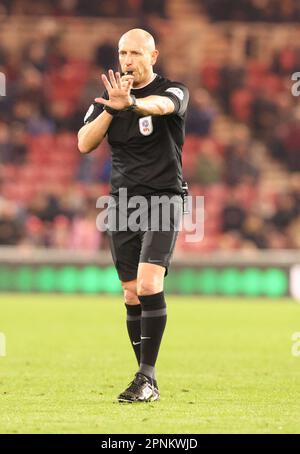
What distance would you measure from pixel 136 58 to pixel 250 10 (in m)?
18.7

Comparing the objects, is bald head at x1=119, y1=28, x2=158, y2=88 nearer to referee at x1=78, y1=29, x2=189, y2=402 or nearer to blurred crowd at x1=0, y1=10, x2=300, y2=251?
referee at x1=78, y1=29, x2=189, y2=402

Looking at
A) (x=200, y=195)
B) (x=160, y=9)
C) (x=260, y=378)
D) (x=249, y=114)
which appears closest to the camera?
(x=260, y=378)

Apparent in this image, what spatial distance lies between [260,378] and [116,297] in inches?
392

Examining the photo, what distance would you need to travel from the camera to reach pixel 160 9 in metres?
26.5

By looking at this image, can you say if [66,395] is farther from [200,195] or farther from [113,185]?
[200,195]

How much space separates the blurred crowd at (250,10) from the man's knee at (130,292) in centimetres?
1846

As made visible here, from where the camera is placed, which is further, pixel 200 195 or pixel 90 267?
pixel 200 195

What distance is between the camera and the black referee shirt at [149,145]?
849 centimetres

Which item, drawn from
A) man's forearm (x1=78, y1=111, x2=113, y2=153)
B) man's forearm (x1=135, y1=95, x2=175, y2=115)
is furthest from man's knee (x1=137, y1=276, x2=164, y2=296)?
man's forearm (x1=135, y1=95, x2=175, y2=115)

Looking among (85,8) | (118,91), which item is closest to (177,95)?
(118,91)

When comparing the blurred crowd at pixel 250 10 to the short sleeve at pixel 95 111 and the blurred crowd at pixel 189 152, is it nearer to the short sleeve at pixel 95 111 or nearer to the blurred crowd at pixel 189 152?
the blurred crowd at pixel 189 152

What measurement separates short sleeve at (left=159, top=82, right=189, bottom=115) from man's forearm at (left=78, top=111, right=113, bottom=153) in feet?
1.36

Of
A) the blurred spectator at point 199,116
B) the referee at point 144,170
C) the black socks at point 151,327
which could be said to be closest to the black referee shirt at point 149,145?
the referee at point 144,170
